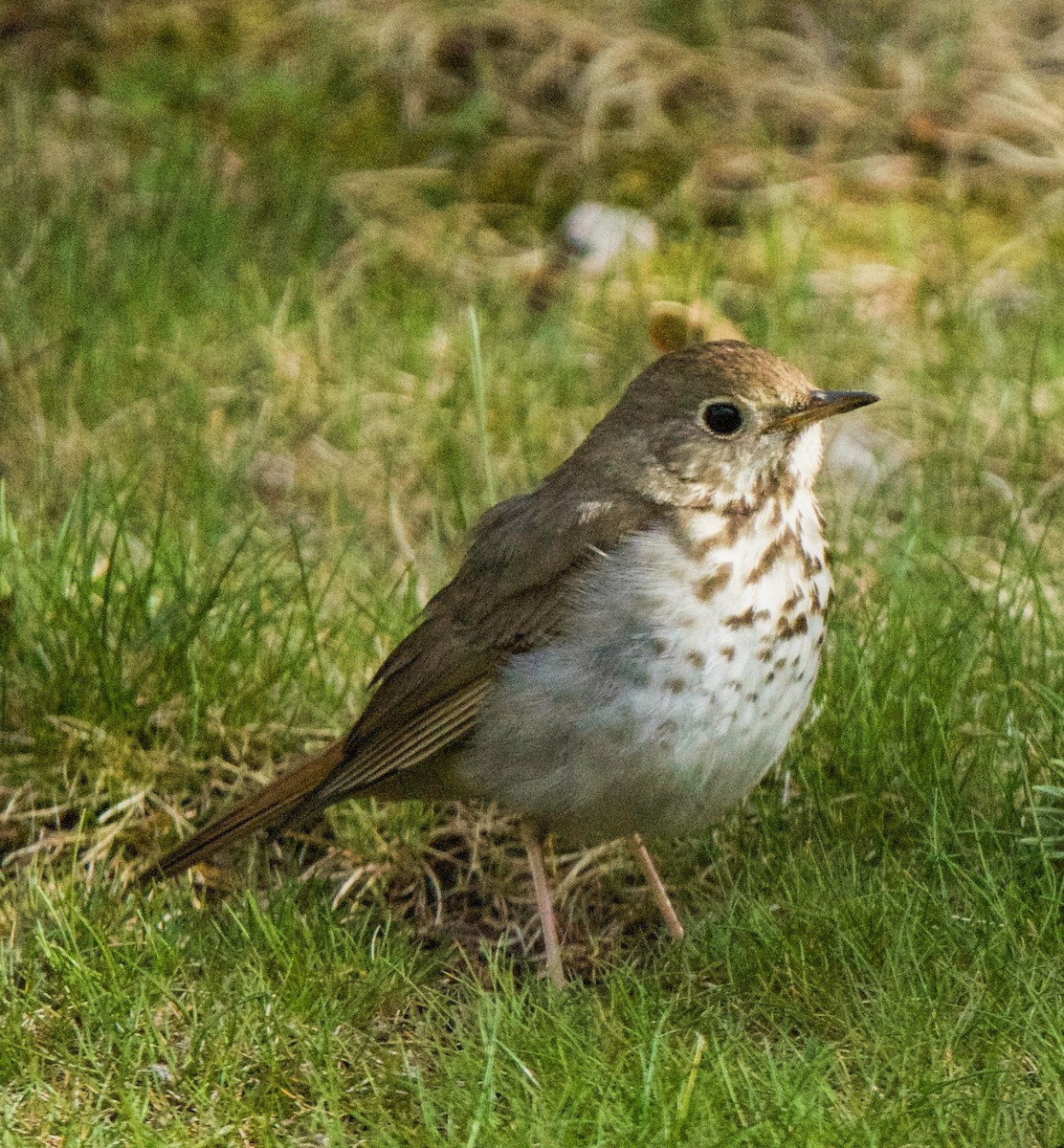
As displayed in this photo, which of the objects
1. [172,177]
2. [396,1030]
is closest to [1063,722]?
[396,1030]

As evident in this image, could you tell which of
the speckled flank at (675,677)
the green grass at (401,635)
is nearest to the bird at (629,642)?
the speckled flank at (675,677)

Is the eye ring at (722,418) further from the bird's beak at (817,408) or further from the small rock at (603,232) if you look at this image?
the small rock at (603,232)

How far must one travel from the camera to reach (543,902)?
3824 millimetres

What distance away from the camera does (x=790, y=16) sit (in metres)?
7.43

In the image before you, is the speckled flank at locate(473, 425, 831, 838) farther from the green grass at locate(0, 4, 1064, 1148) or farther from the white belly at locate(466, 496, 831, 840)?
the green grass at locate(0, 4, 1064, 1148)

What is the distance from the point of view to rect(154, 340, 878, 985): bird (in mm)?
3436

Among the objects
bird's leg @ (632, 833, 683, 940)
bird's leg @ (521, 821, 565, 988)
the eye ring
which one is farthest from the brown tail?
the eye ring

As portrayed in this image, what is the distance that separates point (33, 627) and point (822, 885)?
1820 millimetres

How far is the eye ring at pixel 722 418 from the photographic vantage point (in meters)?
3.64

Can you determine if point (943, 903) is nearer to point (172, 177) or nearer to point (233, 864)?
point (233, 864)

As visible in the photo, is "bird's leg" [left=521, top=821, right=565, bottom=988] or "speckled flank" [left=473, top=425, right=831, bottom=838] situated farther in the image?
"bird's leg" [left=521, top=821, right=565, bottom=988]

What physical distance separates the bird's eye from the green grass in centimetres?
71

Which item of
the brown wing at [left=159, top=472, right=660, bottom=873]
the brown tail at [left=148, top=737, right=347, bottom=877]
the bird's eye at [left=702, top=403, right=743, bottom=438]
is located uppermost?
the bird's eye at [left=702, top=403, right=743, bottom=438]

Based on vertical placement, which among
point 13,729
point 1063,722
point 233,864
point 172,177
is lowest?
point 233,864
